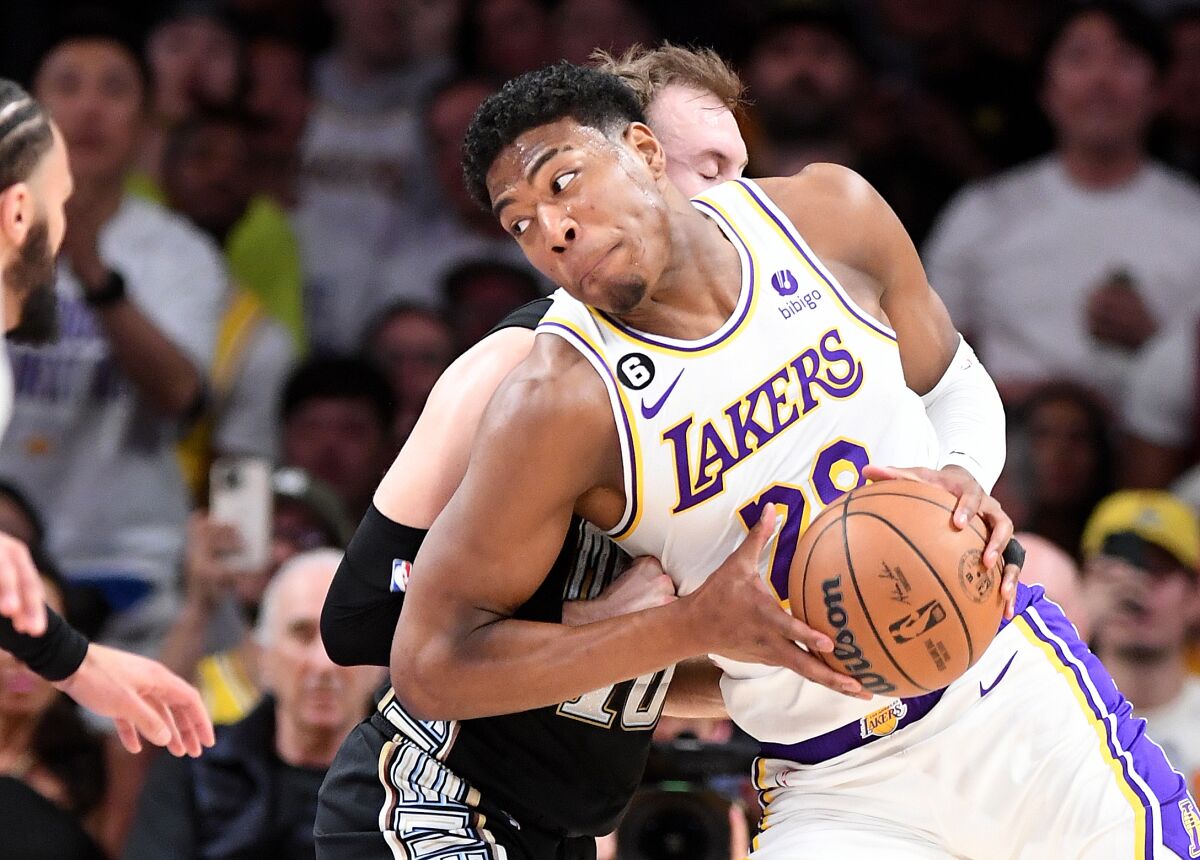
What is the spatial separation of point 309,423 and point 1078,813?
4.19m

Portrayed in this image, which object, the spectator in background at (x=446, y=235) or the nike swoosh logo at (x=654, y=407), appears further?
the spectator in background at (x=446, y=235)

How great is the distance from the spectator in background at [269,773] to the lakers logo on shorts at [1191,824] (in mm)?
2467

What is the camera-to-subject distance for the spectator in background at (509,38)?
791 centimetres

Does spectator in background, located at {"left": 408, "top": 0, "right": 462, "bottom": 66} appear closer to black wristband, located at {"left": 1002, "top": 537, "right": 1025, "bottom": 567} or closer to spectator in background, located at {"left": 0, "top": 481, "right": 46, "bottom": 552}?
spectator in background, located at {"left": 0, "top": 481, "right": 46, "bottom": 552}

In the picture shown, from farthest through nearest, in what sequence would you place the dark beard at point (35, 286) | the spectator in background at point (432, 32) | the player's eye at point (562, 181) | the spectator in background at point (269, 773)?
the spectator in background at point (432, 32), the spectator in background at point (269, 773), the dark beard at point (35, 286), the player's eye at point (562, 181)

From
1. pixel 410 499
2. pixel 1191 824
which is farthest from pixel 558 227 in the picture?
pixel 1191 824

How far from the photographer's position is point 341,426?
6.82 m

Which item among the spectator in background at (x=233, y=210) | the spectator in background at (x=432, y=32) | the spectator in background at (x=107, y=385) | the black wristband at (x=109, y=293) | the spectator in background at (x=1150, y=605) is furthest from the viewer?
the spectator in background at (x=432, y=32)

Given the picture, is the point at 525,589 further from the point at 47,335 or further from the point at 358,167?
the point at 358,167

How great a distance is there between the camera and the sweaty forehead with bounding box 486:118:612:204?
10.4 ft

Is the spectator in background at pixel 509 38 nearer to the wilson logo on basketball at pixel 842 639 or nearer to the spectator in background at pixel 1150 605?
the spectator in background at pixel 1150 605

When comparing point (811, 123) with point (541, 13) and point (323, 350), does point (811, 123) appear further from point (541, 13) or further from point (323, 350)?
point (323, 350)

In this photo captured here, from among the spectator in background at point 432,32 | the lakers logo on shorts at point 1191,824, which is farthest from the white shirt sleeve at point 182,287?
the lakers logo on shorts at point 1191,824

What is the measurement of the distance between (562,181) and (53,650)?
4.50 feet
